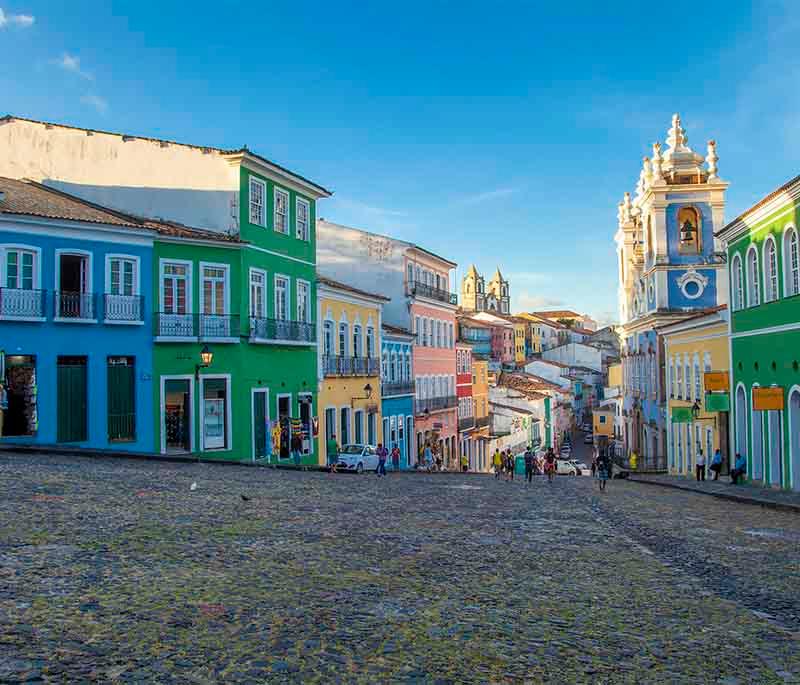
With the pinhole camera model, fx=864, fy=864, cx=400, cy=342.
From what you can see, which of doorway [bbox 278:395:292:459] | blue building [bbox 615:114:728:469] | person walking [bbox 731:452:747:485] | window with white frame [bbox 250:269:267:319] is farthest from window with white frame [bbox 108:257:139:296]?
blue building [bbox 615:114:728:469]

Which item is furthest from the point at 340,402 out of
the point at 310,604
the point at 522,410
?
the point at 522,410

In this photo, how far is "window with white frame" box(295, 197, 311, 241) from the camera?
31.5 meters

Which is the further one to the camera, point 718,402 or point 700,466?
point 700,466

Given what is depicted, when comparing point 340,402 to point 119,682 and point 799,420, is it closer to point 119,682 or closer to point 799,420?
point 799,420

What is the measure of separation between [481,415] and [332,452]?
3036 centimetres

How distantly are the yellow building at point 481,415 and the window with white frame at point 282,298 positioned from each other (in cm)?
2906

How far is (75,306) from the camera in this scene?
2362 cm

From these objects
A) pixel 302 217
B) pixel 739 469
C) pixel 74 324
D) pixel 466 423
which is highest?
pixel 302 217

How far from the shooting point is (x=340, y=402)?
35344 mm

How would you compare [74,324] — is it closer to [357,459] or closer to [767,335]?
[357,459]

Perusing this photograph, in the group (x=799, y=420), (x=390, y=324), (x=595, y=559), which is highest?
(x=390, y=324)

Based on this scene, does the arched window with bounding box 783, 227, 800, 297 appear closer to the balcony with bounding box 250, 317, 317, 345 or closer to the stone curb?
the stone curb

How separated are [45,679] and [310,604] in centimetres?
270

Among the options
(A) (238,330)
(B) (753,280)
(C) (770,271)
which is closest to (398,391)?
(A) (238,330)
